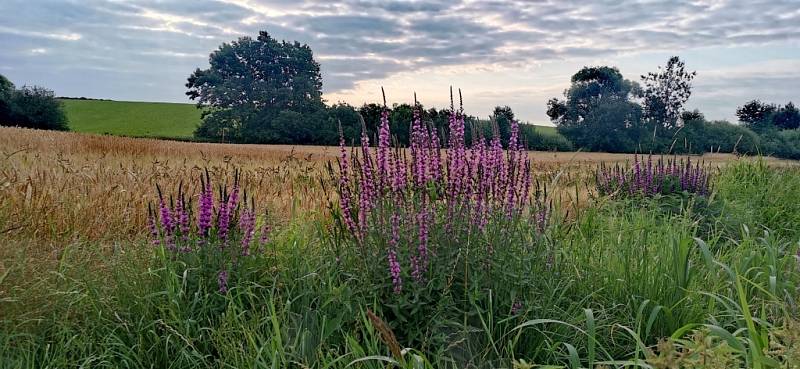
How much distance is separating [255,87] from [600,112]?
83.1ft

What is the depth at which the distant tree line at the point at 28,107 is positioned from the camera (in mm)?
42250

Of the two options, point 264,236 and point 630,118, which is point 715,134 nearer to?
point 630,118

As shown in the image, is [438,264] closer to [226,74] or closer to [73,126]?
[226,74]

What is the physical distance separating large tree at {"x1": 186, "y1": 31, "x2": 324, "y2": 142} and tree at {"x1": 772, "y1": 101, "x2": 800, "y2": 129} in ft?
131

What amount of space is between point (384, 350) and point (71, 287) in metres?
1.97

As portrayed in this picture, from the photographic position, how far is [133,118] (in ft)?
176

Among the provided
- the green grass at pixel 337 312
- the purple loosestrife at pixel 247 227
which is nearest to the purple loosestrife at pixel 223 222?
the purple loosestrife at pixel 247 227

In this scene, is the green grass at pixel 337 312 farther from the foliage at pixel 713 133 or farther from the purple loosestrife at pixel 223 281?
the foliage at pixel 713 133

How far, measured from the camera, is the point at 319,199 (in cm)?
600

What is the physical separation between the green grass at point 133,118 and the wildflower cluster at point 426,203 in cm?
4338

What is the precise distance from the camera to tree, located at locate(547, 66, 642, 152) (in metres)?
41.0

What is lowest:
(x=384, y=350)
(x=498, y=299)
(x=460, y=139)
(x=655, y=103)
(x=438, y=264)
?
(x=384, y=350)

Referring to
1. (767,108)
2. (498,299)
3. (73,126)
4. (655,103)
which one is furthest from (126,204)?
(767,108)

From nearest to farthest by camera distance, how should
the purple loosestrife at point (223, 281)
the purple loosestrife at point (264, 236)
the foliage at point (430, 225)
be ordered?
the foliage at point (430, 225), the purple loosestrife at point (223, 281), the purple loosestrife at point (264, 236)
